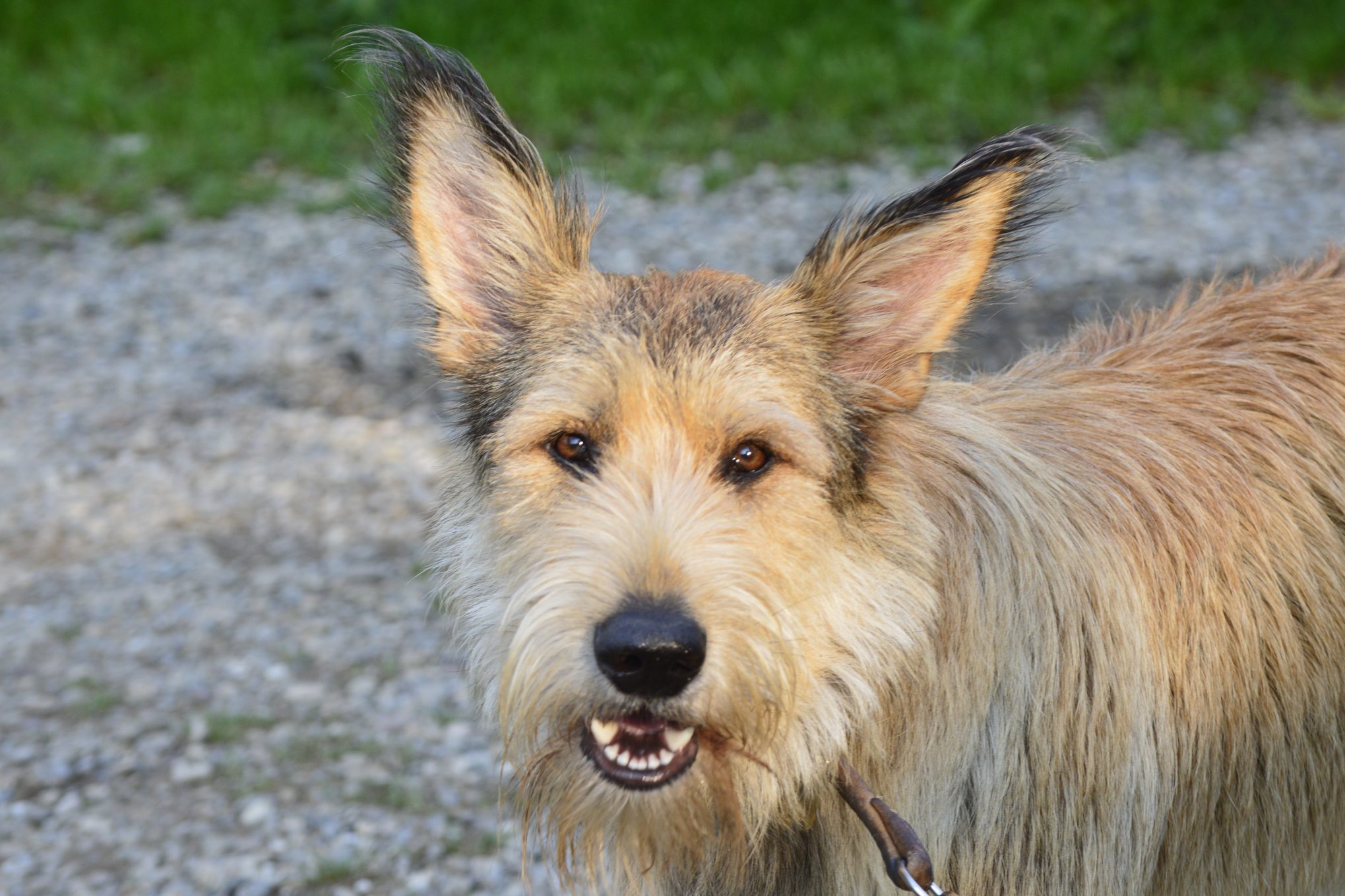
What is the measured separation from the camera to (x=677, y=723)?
2.60 metres

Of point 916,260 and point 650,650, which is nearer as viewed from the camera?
point 650,650

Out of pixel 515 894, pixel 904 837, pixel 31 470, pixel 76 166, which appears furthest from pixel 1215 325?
pixel 76 166

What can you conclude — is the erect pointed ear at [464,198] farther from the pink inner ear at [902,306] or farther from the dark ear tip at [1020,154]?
the dark ear tip at [1020,154]

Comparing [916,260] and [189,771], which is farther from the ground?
[916,260]

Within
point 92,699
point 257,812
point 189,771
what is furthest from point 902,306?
point 92,699

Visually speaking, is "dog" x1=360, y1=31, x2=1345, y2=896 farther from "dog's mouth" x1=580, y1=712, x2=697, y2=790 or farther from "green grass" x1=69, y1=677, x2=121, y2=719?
"green grass" x1=69, y1=677, x2=121, y2=719

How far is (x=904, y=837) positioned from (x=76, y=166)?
375 inches

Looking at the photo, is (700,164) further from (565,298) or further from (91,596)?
(565,298)

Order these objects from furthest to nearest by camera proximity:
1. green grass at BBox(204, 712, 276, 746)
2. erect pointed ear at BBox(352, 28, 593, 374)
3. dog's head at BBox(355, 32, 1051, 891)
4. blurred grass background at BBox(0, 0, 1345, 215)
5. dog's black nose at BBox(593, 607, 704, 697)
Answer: blurred grass background at BBox(0, 0, 1345, 215) → green grass at BBox(204, 712, 276, 746) → erect pointed ear at BBox(352, 28, 593, 374) → dog's head at BBox(355, 32, 1051, 891) → dog's black nose at BBox(593, 607, 704, 697)

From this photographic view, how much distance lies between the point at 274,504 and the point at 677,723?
4.52 metres

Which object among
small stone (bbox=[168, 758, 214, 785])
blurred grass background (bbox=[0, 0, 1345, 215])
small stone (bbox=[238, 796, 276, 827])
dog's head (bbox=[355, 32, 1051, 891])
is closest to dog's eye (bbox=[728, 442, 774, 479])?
dog's head (bbox=[355, 32, 1051, 891])

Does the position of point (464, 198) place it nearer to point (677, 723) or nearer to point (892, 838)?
point (677, 723)

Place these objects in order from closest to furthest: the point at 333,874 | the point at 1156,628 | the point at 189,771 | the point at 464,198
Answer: the point at 1156,628 → the point at 464,198 → the point at 333,874 → the point at 189,771

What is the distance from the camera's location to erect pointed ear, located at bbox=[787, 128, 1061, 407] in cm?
278
